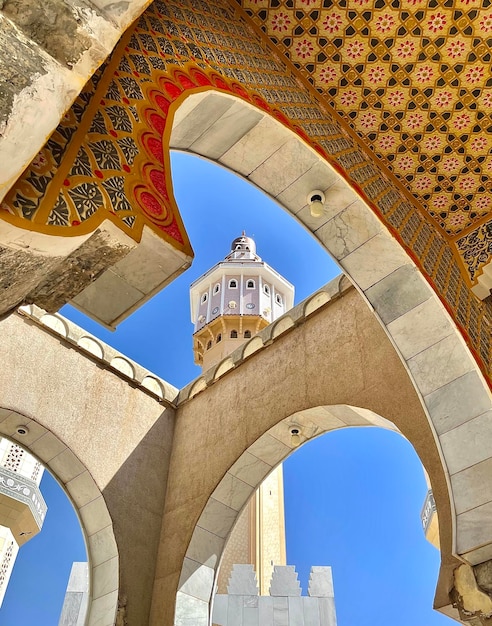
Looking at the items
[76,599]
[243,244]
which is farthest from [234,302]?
[76,599]

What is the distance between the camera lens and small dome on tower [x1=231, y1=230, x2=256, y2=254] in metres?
21.4

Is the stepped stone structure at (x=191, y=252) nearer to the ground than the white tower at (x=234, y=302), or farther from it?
nearer to the ground

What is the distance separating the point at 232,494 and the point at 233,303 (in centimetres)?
1238

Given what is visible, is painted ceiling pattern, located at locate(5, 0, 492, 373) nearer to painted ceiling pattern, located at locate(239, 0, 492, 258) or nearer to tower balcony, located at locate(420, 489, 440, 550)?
painted ceiling pattern, located at locate(239, 0, 492, 258)

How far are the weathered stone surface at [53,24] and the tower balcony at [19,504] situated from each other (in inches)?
357

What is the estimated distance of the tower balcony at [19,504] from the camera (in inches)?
373

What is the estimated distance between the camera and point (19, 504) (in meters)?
9.51

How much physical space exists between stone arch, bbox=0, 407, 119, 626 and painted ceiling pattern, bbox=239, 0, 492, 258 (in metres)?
3.95

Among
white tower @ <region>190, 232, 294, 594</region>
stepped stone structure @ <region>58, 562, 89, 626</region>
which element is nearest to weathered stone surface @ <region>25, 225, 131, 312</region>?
stepped stone structure @ <region>58, 562, 89, 626</region>

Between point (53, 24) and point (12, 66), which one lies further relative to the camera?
point (53, 24)

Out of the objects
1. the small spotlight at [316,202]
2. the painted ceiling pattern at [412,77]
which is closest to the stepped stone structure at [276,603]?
the painted ceiling pattern at [412,77]

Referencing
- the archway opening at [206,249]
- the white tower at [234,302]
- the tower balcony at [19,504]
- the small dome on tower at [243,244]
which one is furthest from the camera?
the archway opening at [206,249]

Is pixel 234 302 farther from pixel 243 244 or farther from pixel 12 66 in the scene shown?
pixel 12 66

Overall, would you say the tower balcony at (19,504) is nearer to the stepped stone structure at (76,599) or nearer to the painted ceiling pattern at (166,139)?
the stepped stone structure at (76,599)
